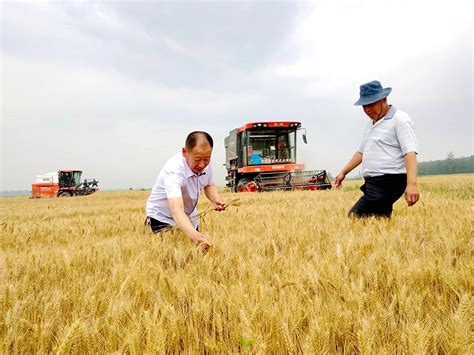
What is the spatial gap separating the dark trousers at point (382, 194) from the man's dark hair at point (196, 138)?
7.52 ft

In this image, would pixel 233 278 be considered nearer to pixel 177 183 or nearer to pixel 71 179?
pixel 177 183

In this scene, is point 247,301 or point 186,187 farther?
point 186,187

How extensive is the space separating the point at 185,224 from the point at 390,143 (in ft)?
9.18

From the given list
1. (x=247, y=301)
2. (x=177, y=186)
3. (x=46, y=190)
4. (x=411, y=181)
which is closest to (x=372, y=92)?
(x=411, y=181)

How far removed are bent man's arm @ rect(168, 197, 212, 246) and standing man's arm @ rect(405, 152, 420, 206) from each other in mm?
A: 2284

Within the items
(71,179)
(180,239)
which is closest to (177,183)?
(180,239)

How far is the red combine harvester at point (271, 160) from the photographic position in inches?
637

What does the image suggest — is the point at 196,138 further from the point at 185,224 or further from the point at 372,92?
the point at 372,92

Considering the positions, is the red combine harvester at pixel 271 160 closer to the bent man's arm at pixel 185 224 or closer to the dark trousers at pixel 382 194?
the dark trousers at pixel 382 194

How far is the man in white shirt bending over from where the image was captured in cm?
311

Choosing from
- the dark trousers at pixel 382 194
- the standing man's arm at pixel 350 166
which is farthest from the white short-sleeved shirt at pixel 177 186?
the dark trousers at pixel 382 194

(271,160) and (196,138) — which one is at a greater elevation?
(271,160)

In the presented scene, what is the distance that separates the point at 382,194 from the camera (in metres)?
4.25

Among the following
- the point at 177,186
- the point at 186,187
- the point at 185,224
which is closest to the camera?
the point at 185,224
